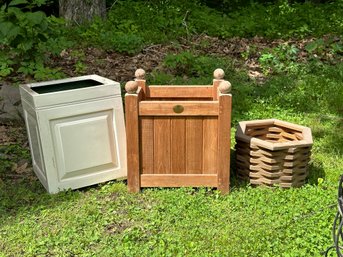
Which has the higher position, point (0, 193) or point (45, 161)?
point (45, 161)

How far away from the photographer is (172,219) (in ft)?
11.7

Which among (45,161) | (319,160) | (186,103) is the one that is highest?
(186,103)

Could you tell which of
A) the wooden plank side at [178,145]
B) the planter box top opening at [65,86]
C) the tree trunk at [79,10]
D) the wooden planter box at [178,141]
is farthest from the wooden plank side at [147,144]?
the tree trunk at [79,10]

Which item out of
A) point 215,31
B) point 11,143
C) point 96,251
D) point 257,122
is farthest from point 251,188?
point 215,31

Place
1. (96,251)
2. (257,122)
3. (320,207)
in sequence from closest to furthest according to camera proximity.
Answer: (96,251), (320,207), (257,122)

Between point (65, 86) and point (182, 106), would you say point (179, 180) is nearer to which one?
point (182, 106)

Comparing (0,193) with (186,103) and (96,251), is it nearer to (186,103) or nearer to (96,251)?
(96,251)

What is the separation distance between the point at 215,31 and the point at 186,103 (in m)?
5.12

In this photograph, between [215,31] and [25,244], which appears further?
[215,31]

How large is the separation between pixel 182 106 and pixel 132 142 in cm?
43

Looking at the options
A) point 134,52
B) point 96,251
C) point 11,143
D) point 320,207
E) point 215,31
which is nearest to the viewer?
point 96,251

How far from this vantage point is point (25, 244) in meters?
3.34

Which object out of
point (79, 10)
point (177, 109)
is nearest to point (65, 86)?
point (177, 109)

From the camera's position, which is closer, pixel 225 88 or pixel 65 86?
pixel 225 88
